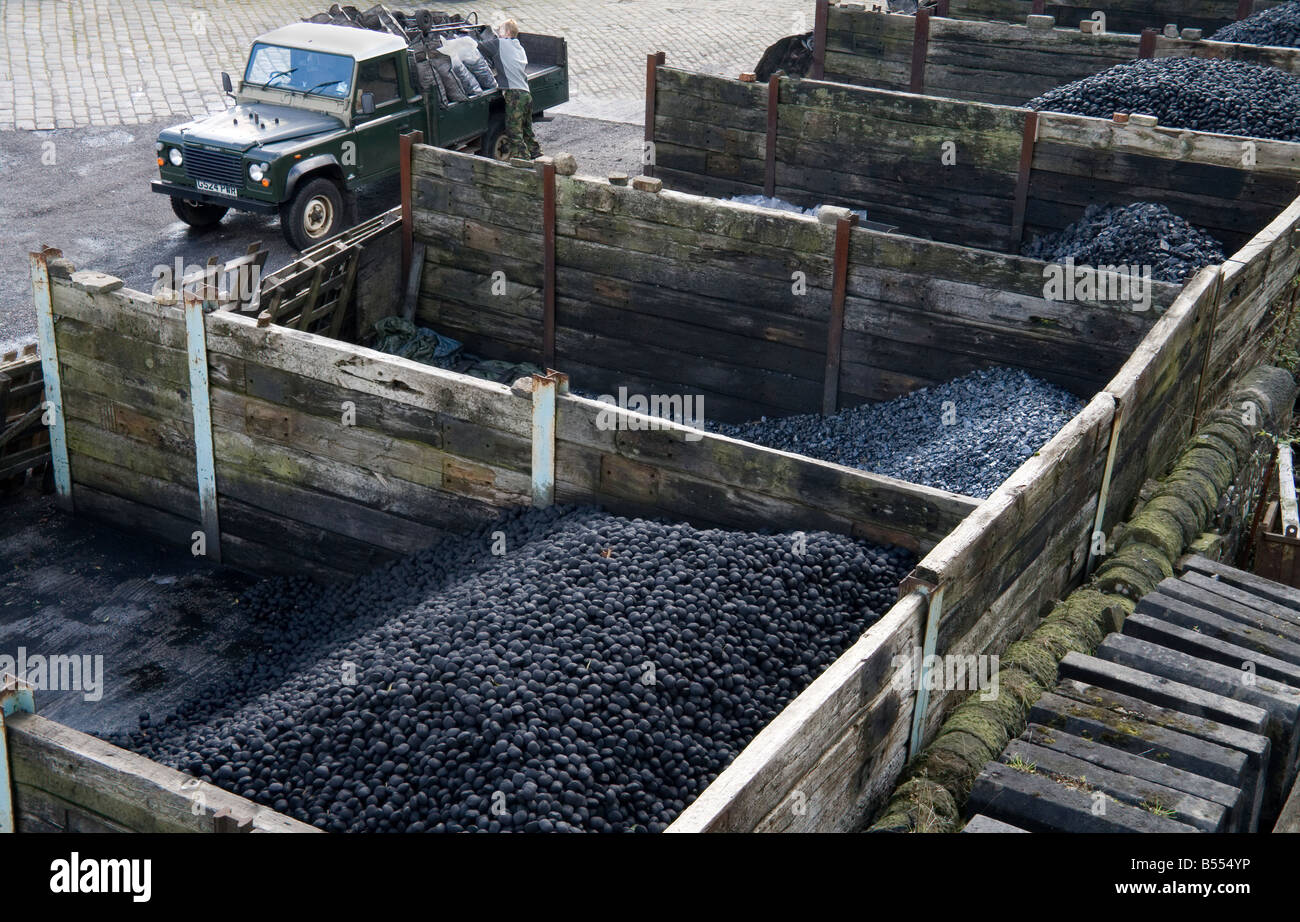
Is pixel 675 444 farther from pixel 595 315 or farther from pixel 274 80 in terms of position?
pixel 274 80

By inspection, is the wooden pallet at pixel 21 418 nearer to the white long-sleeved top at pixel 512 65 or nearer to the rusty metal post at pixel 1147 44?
the white long-sleeved top at pixel 512 65

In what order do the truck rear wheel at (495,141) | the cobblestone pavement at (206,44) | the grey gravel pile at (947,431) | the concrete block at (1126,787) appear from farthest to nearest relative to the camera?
the cobblestone pavement at (206,44) → the truck rear wheel at (495,141) → the grey gravel pile at (947,431) → the concrete block at (1126,787)

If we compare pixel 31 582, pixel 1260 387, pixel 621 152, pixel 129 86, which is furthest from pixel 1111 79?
pixel 129 86

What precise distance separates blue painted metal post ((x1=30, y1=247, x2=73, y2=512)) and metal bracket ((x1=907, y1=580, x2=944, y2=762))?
5.98 meters

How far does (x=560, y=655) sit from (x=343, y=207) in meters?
9.72

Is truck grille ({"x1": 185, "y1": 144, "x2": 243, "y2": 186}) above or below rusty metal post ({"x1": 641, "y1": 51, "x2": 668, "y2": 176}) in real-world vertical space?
below

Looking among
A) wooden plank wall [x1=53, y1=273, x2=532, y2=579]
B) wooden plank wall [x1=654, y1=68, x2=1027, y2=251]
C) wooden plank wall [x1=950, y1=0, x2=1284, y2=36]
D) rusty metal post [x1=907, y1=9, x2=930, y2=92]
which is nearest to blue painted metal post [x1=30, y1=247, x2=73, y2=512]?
wooden plank wall [x1=53, y1=273, x2=532, y2=579]

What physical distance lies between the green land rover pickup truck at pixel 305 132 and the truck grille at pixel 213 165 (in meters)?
0.01

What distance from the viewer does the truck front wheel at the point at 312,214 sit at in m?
13.7

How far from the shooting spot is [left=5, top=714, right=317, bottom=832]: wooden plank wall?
4.64 meters

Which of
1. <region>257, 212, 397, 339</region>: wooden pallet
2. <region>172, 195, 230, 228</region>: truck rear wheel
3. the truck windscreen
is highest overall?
the truck windscreen

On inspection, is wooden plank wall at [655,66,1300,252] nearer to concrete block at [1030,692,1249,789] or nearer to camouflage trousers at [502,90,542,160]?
camouflage trousers at [502,90,542,160]

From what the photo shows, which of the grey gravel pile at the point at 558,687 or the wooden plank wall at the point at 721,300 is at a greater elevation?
the wooden plank wall at the point at 721,300

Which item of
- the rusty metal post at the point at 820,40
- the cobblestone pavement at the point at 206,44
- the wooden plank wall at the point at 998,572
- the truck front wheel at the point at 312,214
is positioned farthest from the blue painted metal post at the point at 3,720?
the cobblestone pavement at the point at 206,44
